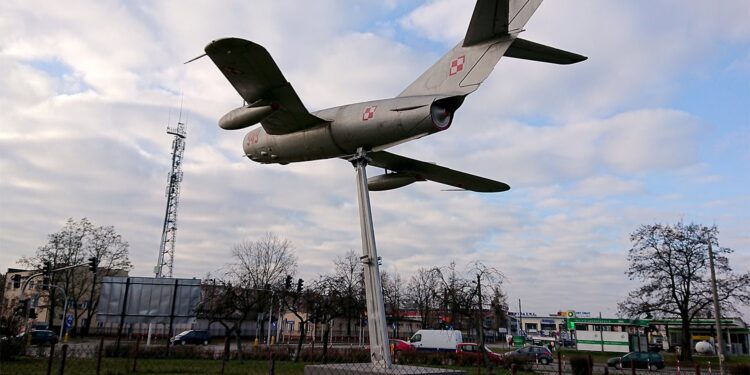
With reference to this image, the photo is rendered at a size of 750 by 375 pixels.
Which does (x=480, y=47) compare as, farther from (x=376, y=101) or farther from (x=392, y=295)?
(x=392, y=295)

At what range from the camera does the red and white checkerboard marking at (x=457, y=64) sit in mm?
8914

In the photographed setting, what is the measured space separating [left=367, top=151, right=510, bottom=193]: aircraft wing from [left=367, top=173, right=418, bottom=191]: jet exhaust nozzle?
112 millimetres

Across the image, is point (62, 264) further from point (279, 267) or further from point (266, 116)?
point (266, 116)

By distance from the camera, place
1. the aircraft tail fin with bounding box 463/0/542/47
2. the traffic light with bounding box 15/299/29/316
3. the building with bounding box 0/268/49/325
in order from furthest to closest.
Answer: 1. the building with bounding box 0/268/49/325
2. the traffic light with bounding box 15/299/29/316
3. the aircraft tail fin with bounding box 463/0/542/47

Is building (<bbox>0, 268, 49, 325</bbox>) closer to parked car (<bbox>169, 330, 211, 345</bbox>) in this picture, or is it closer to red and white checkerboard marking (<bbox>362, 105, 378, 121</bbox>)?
parked car (<bbox>169, 330, 211, 345</bbox>)

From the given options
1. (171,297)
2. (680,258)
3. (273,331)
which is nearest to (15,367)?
(171,297)

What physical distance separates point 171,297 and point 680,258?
3401 centimetres

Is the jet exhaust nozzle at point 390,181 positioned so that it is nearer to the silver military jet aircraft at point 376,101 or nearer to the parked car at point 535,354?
the silver military jet aircraft at point 376,101

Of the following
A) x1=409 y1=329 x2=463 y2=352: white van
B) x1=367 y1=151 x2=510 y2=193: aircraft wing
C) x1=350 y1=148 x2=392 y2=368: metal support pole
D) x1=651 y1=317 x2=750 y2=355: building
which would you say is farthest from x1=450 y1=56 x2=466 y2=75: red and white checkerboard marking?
x1=651 y1=317 x2=750 y2=355: building

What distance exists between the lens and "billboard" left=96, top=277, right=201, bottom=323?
69.7 feet

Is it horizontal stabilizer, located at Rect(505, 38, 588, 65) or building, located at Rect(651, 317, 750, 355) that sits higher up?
horizontal stabilizer, located at Rect(505, 38, 588, 65)

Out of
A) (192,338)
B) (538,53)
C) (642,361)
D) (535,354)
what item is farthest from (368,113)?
(192,338)

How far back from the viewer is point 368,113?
361 inches

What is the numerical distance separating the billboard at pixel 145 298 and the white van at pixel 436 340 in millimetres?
18152
